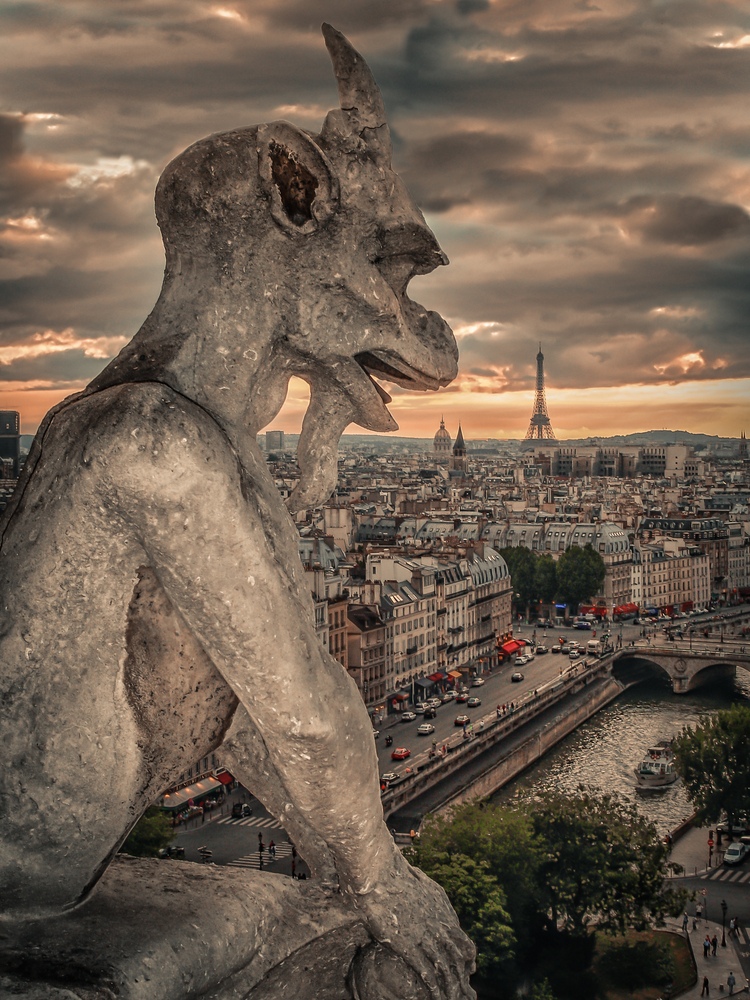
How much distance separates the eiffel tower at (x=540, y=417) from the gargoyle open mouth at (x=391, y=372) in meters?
145

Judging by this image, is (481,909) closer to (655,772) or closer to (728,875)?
(728,875)

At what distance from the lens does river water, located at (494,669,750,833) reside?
2627 centimetres

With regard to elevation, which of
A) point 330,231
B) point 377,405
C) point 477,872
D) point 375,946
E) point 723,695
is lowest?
point 723,695

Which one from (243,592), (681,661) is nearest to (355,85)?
(243,592)

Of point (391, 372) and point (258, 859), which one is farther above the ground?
point (391, 372)

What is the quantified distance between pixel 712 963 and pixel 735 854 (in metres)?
5.60

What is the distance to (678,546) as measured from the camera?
56938 millimetres

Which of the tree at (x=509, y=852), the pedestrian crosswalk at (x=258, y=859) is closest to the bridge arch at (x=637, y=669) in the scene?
the pedestrian crosswalk at (x=258, y=859)

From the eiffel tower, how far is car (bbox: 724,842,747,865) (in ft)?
406

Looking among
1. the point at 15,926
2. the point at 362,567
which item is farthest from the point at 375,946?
the point at 362,567

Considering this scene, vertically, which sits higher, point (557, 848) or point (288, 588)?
point (288, 588)

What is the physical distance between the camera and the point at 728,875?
2219 cm

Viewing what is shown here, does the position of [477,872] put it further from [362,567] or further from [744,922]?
[362,567]

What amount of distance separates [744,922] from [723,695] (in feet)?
66.8
